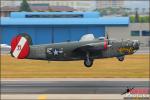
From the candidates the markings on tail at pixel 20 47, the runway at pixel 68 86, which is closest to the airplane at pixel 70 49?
the markings on tail at pixel 20 47

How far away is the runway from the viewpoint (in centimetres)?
3080

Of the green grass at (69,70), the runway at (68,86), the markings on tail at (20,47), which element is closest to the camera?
the runway at (68,86)

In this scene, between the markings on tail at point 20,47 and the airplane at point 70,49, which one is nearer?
the markings on tail at point 20,47

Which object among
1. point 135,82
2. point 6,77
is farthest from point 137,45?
point 6,77

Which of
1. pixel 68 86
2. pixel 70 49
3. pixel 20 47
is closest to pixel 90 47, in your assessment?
pixel 70 49

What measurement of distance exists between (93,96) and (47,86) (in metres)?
6.23

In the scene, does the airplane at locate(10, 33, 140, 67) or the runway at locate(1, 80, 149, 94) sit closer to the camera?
the runway at locate(1, 80, 149, 94)

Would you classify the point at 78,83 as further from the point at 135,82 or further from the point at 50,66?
the point at 50,66

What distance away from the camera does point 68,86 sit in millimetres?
33562

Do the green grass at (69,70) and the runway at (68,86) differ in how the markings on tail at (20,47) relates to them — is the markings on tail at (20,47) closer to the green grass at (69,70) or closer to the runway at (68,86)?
the runway at (68,86)

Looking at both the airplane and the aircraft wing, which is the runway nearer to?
the airplane

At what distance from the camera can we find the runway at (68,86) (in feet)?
101

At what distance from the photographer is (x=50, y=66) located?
1916 inches

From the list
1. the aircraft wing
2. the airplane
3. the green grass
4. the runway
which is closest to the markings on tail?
the airplane
